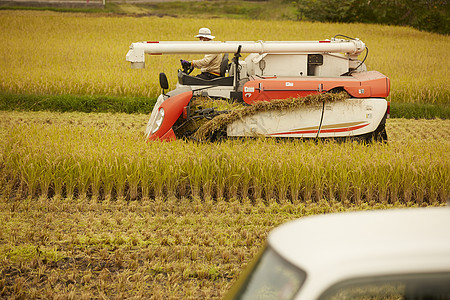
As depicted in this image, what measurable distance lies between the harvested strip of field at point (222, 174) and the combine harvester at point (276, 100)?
76 cm

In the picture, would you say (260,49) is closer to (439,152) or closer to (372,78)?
(372,78)

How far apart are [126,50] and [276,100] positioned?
12.4 meters

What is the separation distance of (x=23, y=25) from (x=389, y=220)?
86.2 ft

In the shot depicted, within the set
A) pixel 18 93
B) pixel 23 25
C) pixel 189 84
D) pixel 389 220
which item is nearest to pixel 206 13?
pixel 23 25

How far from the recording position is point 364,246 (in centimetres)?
155

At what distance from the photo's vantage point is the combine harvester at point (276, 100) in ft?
23.3

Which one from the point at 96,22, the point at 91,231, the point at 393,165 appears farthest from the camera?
the point at 96,22

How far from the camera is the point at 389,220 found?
1.77 m

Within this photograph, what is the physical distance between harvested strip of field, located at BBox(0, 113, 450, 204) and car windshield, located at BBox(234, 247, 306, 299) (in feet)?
13.2

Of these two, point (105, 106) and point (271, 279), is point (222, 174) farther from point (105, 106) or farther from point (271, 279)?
point (105, 106)

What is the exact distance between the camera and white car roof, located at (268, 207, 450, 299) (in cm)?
148

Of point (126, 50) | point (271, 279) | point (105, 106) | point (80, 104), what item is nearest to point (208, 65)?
point (105, 106)

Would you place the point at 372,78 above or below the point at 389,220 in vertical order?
below

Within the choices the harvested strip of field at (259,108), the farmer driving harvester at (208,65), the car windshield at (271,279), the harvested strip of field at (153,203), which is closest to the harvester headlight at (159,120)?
the harvested strip of field at (153,203)
